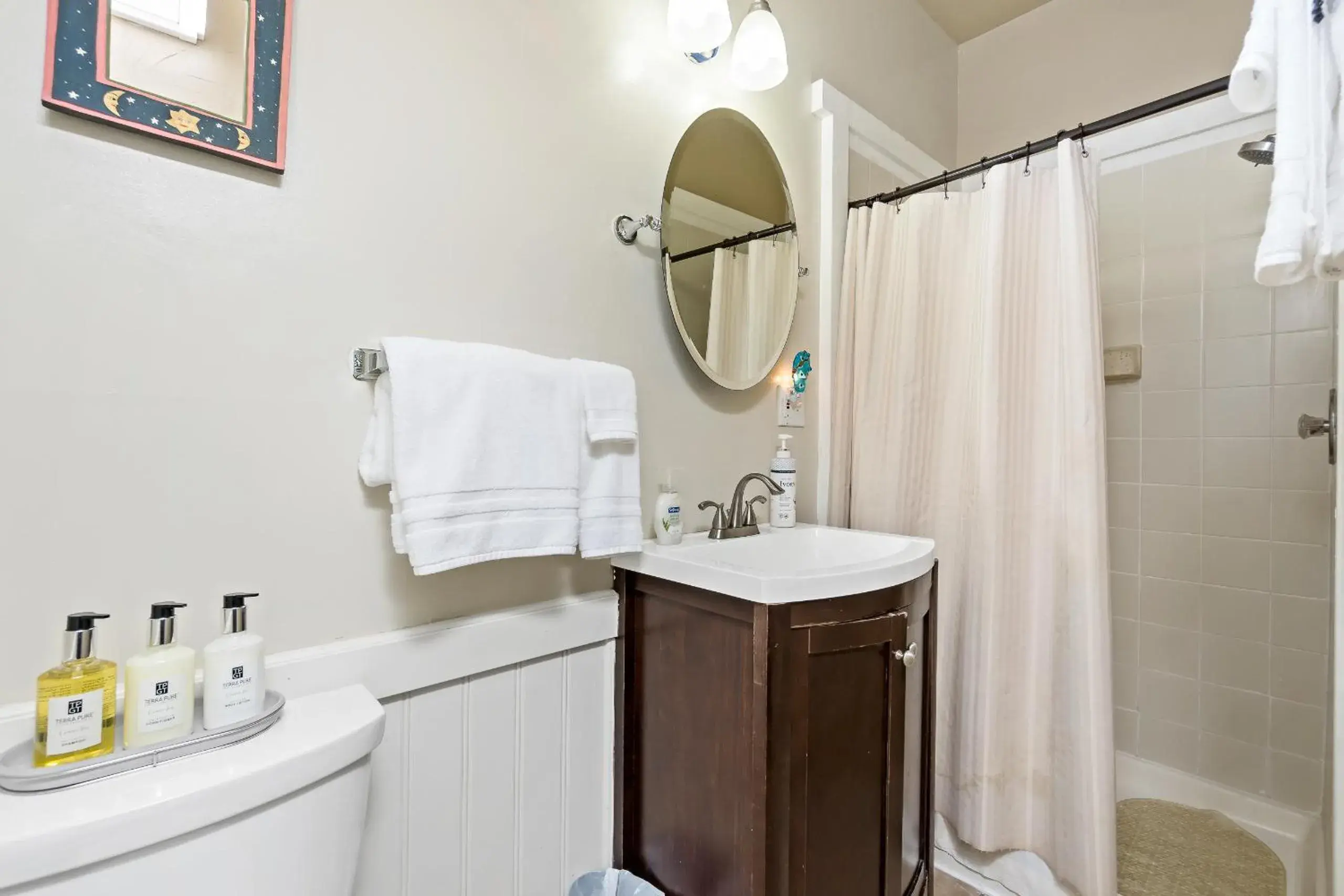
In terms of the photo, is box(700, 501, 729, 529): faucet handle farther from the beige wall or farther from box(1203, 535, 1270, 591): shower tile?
the beige wall

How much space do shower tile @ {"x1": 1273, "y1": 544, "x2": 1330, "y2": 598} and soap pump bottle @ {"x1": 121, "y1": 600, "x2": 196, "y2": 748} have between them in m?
2.50

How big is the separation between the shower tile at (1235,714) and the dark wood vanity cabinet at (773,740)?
132cm

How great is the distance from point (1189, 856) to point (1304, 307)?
5.08 ft

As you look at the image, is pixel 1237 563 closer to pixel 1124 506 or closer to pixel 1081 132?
pixel 1124 506

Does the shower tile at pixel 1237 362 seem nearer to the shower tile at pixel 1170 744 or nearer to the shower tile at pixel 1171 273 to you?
the shower tile at pixel 1171 273

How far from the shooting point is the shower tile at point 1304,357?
1.66 m

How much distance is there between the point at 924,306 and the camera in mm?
1545

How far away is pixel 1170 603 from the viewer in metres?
1.92

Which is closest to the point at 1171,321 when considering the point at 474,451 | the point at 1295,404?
the point at 1295,404

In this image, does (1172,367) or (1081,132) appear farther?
(1172,367)

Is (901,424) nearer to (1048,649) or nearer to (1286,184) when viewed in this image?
(1048,649)

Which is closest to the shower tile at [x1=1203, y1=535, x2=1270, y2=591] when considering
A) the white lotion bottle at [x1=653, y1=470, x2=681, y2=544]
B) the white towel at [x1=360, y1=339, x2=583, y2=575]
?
the white lotion bottle at [x1=653, y1=470, x2=681, y2=544]

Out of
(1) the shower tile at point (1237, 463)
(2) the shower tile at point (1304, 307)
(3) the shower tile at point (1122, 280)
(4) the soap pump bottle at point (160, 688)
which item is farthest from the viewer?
(3) the shower tile at point (1122, 280)

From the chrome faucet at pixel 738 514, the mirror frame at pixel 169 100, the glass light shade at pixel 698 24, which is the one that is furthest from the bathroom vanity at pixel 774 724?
the glass light shade at pixel 698 24
